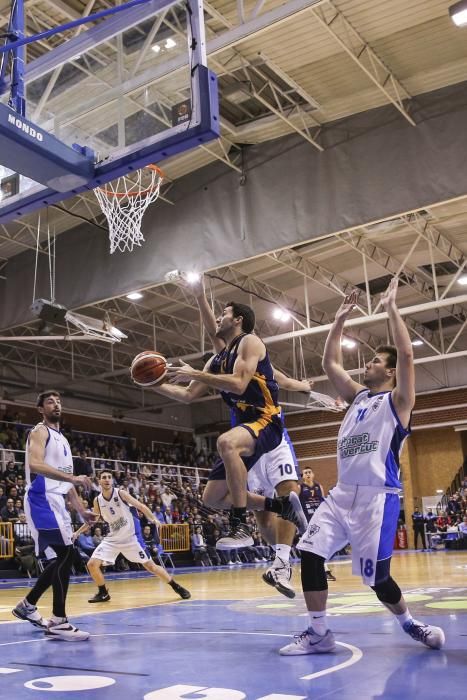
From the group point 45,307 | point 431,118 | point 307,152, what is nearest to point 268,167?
point 307,152

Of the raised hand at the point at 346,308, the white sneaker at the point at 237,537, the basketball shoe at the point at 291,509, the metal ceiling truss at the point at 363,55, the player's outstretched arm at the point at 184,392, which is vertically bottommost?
the white sneaker at the point at 237,537

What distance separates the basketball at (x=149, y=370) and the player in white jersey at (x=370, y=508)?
1.36 metres

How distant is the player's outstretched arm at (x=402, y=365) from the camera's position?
14.1 feet

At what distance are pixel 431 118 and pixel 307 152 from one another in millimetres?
2633

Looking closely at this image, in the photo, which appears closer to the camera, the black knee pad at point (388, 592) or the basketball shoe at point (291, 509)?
the black knee pad at point (388, 592)

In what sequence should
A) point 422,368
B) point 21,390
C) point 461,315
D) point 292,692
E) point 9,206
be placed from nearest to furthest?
point 292,692
point 9,206
point 461,315
point 21,390
point 422,368

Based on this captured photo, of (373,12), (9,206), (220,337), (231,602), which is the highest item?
(373,12)

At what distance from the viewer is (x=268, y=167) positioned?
15.9m

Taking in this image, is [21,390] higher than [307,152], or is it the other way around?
[307,152]

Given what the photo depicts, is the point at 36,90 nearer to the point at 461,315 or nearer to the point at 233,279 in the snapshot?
the point at 233,279

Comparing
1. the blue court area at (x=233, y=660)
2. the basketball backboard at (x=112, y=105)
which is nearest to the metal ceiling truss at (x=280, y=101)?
the basketball backboard at (x=112, y=105)

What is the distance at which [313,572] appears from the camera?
4.43 metres

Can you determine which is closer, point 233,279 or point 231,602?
point 231,602

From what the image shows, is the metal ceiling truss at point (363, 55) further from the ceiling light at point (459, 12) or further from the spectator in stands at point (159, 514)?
the spectator in stands at point (159, 514)
